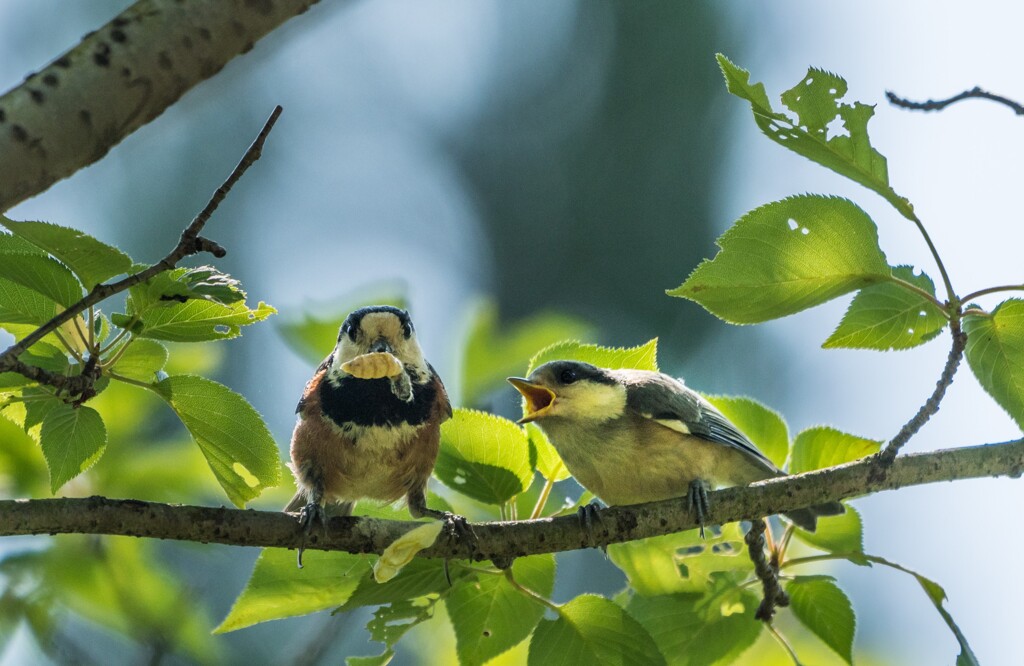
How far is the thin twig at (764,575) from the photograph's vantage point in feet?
9.46

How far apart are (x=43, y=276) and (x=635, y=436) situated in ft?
6.86

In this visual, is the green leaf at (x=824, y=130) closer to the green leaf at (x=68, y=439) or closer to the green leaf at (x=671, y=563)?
the green leaf at (x=671, y=563)

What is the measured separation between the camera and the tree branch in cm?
250

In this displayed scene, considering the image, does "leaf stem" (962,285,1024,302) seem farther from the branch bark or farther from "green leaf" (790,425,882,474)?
the branch bark

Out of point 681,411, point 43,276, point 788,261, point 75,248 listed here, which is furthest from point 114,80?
point 681,411

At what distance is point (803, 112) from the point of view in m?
2.49

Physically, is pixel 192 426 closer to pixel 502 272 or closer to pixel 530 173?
pixel 502 272

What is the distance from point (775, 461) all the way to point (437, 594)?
3.76 feet

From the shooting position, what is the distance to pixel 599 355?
3.02m

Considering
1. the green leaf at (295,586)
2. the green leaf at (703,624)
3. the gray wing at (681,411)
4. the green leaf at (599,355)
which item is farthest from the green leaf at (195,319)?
the gray wing at (681,411)

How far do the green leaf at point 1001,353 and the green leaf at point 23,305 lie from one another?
7.30 feet

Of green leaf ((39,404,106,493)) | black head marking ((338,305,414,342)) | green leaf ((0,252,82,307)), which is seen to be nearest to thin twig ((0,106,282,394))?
green leaf ((0,252,82,307))

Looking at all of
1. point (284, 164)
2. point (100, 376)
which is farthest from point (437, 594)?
point (284, 164)

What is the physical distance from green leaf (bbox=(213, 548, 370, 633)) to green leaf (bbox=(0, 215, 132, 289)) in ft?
3.27
